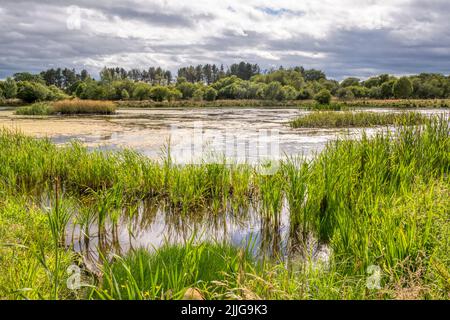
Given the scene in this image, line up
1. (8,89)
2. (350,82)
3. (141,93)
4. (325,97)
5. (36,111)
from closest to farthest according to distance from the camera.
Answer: (36,111)
(325,97)
(8,89)
(141,93)
(350,82)

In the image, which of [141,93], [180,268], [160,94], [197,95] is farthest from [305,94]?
[180,268]

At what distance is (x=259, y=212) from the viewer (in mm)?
5953

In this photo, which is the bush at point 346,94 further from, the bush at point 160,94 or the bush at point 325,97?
the bush at point 160,94

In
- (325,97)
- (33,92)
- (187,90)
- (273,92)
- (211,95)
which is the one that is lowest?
(325,97)

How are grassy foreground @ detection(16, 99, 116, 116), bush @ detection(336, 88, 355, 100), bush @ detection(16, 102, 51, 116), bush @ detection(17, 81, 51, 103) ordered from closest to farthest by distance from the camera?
bush @ detection(16, 102, 51, 116), grassy foreground @ detection(16, 99, 116, 116), bush @ detection(17, 81, 51, 103), bush @ detection(336, 88, 355, 100)

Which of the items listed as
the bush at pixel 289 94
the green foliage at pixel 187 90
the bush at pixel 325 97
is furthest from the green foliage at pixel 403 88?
the green foliage at pixel 187 90

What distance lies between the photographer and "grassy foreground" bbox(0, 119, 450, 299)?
9.35 feet

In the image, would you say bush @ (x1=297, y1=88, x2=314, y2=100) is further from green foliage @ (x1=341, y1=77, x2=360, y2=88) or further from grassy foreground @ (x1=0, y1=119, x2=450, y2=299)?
grassy foreground @ (x1=0, y1=119, x2=450, y2=299)

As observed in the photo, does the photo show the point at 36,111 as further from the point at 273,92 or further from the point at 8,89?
the point at 273,92

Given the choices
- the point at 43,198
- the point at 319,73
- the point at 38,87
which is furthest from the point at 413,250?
the point at 319,73

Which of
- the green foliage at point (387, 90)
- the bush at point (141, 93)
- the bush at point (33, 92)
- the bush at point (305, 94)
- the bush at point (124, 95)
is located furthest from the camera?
the bush at point (141, 93)

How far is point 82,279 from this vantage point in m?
3.59

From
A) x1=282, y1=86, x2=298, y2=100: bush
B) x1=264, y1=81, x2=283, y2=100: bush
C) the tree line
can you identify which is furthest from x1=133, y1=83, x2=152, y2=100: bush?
x1=282, y1=86, x2=298, y2=100: bush

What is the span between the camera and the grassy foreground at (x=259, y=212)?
2850 millimetres
